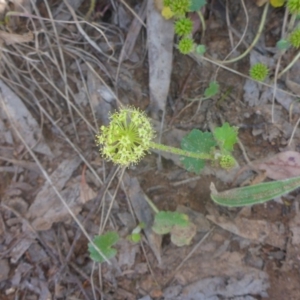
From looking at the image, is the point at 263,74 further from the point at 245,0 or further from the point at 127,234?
the point at 127,234

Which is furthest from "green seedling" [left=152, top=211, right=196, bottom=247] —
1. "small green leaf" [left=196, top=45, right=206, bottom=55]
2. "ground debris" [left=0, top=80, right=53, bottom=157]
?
"small green leaf" [left=196, top=45, right=206, bottom=55]

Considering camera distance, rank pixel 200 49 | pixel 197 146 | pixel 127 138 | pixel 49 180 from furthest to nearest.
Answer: pixel 49 180
pixel 200 49
pixel 197 146
pixel 127 138

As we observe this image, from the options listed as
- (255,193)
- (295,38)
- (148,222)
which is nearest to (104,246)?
(148,222)

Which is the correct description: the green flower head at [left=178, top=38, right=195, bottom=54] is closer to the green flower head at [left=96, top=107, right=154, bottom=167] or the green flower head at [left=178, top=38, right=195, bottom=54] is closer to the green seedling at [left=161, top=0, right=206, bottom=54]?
the green seedling at [left=161, top=0, right=206, bottom=54]

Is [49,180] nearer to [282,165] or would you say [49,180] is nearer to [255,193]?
[255,193]

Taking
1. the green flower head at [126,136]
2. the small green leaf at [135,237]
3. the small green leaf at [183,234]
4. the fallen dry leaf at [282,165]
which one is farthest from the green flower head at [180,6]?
the small green leaf at [135,237]

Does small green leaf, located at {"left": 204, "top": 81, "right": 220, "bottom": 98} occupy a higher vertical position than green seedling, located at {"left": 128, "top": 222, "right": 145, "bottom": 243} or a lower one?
higher
